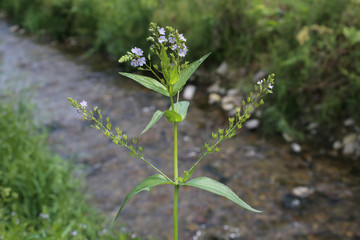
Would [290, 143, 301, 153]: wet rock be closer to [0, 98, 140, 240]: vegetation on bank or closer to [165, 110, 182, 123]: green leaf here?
[0, 98, 140, 240]: vegetation on bank

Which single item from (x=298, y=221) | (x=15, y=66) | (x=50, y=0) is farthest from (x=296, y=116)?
(x=50, y=0)

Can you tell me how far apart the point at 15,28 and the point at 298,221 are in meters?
8.52

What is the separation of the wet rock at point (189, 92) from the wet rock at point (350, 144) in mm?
2222

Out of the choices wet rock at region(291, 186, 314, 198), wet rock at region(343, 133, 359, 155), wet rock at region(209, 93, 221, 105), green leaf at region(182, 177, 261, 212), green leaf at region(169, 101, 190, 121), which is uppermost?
wet rock at region(209, 93, 221, 105)

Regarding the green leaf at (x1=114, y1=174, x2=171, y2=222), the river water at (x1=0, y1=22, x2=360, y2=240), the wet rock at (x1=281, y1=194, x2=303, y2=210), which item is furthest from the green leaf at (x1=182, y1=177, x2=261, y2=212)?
the wet rock at (x1=281, y1=194, x2=303, y2=210)

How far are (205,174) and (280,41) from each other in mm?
2061

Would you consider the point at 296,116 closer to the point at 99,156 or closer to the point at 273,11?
the point at 273,11

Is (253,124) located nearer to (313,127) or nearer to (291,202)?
(313,127)

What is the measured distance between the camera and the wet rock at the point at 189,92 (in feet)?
18.4

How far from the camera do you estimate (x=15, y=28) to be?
9438 mm

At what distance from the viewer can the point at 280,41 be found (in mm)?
4914

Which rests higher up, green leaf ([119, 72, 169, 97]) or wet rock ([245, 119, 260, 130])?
wet rock ([245, 119, 260, 130])

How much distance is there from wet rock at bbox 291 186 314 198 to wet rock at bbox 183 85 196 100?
227cm

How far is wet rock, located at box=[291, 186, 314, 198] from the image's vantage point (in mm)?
3779
